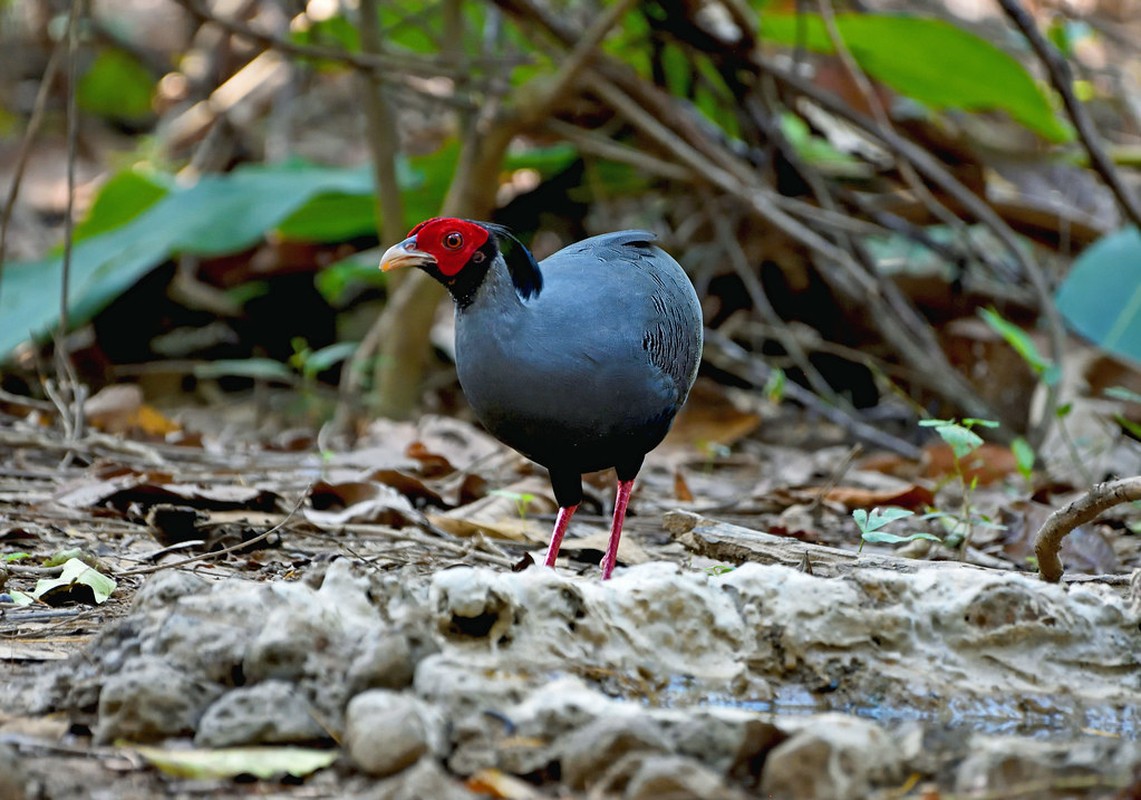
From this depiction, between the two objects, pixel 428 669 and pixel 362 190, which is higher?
pixel 362 190

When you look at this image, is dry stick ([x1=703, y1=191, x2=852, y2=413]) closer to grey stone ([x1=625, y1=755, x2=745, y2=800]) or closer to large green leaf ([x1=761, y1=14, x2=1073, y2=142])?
large green leaf ([x1=761, y1=14, x2=1073, y2=142])

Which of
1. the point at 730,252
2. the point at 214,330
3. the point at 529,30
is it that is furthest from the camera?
the point at 214,330

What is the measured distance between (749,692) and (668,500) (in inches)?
95.5

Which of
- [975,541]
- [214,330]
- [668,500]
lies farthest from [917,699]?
[214,330]

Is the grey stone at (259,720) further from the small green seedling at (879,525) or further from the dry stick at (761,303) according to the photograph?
the dry stick at (761,303)

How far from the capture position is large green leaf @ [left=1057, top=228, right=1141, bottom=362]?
5.61 meters

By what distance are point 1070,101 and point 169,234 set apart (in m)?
3.98

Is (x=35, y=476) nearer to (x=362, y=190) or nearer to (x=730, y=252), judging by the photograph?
(x=362, y=190)

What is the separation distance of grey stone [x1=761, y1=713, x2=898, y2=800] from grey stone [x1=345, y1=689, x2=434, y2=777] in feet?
1.55

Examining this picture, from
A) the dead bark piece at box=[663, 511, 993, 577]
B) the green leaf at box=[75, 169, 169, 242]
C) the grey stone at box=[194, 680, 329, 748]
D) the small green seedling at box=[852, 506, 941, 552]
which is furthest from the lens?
the green leaf at box=[75, 169, 169, 242]

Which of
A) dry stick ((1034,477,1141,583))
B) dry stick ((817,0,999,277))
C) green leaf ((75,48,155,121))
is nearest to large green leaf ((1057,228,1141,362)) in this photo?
dry stick ((817,0,999,277))

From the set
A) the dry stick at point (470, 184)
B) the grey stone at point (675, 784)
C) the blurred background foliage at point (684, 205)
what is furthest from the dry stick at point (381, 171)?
the grey stone at point (675, 784)

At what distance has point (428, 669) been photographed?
6.63 ft

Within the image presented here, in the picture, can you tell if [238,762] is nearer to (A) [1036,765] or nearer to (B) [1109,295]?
(A) [1036,765]
